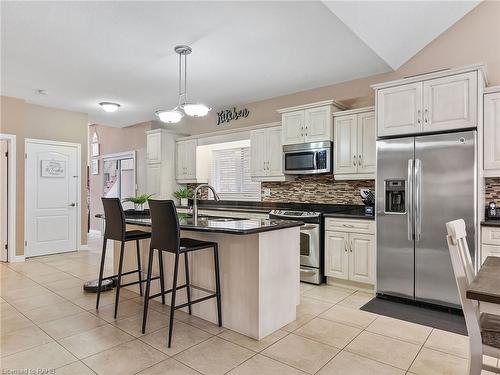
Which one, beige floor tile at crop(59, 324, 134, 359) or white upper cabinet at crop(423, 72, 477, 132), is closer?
beige floor tile at crop(59, 324, 134, 359)

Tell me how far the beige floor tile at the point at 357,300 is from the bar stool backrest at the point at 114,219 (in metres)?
2.35

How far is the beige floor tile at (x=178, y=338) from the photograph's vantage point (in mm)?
2427

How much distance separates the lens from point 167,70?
414 centimetres

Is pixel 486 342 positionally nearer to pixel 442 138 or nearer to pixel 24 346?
pixel 442 138

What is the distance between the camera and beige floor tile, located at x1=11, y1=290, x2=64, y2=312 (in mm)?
3250

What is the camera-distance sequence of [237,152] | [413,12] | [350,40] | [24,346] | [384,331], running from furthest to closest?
[237,152] < [350,40] < [413,12] < [384,331] < [24,346]

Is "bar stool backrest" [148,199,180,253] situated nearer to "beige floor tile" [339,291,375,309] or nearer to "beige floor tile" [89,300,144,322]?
"beige floor tile" [89,300,144,322]

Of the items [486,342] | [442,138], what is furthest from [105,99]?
[486,342]

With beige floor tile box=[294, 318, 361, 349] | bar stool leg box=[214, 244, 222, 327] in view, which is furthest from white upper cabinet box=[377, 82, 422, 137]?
bar stool leg box=[214, 244, 222, 327]

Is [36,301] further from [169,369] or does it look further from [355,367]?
[355,367]

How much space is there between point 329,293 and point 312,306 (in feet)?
1.64

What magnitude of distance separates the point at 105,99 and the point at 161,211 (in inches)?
147

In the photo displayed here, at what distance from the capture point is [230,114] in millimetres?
5988

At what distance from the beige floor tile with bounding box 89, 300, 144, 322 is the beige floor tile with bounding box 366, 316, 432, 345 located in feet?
7.14
